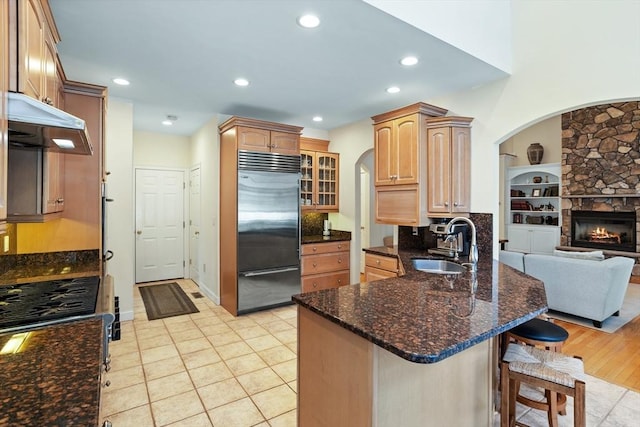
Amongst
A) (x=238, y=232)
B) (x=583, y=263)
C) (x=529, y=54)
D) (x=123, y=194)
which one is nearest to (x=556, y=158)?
(x=583, y=263)

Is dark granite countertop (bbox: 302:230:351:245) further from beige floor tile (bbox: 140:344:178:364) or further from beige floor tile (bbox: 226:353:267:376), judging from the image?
beige floor tile (bbox: 140:344:178:364)

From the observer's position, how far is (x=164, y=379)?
2.70m

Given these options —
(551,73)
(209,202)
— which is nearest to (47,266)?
(209,202)

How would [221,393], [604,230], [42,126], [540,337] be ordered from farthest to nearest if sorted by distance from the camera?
1. [604,230]
2. [221,393]
3. [540,337]
4. [42,126]

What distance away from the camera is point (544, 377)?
1.62 meters

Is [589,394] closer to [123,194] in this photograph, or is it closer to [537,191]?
[123,194]

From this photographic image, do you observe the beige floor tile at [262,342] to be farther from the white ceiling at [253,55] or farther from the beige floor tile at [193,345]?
the white ceiling at [253,55]

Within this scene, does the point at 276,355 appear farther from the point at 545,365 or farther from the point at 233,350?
the point at 545,365

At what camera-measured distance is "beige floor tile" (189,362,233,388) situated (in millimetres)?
2674

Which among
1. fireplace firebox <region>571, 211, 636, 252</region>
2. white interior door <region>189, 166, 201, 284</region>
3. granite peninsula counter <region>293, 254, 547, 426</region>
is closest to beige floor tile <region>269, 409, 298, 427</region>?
granite peninsula counter <region>293, 254, 547, 426</region>

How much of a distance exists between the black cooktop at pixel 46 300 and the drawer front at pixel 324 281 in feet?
9.22

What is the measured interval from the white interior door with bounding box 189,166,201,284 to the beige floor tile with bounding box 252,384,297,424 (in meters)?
3.46

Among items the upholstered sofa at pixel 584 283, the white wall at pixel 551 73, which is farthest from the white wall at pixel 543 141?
the white wall at pixel 551 73

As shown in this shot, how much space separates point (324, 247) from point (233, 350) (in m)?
2.02
